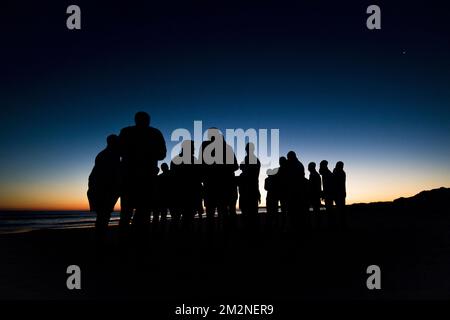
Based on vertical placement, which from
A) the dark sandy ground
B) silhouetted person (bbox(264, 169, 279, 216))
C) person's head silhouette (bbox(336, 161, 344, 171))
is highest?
person's head silhouette (bbox(336, 161, 344, 171))

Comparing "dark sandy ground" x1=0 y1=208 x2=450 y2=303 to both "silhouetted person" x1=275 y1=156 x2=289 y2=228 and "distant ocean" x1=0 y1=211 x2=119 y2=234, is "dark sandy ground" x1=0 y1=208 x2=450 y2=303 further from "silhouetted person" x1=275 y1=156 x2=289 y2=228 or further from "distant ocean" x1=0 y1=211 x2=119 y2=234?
"distant ocean" x1=0 y1=211 x2=119 y2=234

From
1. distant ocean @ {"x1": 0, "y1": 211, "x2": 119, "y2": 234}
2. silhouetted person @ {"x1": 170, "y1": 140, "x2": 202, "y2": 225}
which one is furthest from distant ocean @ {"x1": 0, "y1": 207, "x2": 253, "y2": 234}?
silhouetted person @ {"x1": 170, "y1": 140, "x2": 202, "y2": 225}

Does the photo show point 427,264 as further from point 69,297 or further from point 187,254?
point 69,297

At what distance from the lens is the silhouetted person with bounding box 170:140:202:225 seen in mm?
7273

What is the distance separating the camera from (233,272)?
4.48 meters

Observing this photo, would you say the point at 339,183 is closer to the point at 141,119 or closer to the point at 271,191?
the point at 271,191

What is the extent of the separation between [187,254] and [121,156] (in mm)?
2142

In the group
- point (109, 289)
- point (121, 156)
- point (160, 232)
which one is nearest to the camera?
point (109, 289)

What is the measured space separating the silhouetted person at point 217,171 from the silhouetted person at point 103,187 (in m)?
1.80

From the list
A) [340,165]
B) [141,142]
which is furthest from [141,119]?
[340,165]

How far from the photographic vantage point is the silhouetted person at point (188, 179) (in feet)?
23.9

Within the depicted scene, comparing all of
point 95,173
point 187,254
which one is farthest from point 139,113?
point 187,254

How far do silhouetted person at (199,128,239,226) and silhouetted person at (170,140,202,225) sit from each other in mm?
409

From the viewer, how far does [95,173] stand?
5.83 metres
